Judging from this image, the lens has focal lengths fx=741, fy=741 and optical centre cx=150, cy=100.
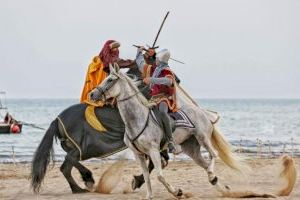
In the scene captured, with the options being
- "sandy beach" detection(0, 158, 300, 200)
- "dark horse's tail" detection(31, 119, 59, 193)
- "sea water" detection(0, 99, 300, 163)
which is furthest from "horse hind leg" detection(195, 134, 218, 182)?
"sea water" detection(0, 99, 300, 163)

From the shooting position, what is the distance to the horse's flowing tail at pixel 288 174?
11.8 m

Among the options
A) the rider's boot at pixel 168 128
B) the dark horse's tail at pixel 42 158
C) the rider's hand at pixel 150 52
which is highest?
the rider's hand at pixel 150 52

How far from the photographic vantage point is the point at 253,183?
48.2 ft

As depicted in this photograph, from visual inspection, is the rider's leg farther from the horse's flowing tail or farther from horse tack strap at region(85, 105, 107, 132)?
the horse's flowing tail

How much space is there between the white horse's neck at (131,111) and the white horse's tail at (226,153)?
1.76 meters

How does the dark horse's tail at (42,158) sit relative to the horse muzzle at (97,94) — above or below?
below

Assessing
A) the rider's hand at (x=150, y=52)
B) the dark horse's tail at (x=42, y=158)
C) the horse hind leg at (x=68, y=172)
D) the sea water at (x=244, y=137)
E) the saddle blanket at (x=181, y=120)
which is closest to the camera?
the saddle blanket at (x=181, y=120)

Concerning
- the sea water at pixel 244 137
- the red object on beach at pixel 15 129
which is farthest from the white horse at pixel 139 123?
the red object on beach at pixel 15 129

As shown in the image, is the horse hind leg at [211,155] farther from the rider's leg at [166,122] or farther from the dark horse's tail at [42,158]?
the dark horse's tail at [42,158]

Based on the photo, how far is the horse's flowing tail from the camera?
1184 cm

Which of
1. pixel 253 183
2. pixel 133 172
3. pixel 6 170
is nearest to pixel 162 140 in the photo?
pixel 253 183

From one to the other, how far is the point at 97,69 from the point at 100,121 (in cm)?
92

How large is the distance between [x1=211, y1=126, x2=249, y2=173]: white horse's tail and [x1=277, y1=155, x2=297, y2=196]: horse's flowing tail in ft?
2.04

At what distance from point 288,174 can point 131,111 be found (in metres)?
2.93
